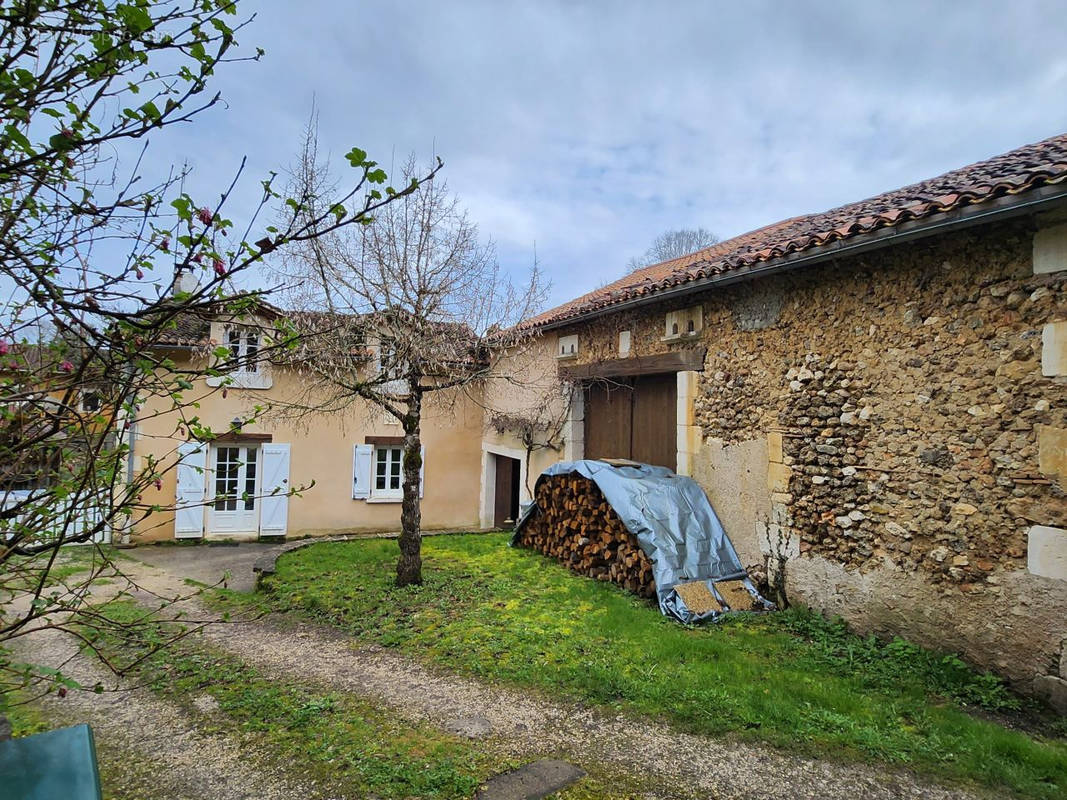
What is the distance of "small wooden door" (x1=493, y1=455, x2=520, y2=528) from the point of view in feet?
43.6

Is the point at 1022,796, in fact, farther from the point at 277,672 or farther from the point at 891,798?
the point at 277,672

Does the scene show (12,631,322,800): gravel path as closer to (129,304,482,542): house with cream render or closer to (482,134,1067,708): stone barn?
(482,134,1067,708): stone barn

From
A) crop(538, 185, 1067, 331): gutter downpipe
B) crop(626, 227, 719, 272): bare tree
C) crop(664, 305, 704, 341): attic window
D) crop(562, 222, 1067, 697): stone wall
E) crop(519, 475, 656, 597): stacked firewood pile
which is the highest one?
crop(626, 227, 719, 272): bare tree

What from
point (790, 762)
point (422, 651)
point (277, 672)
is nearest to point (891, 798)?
point (790, 762)

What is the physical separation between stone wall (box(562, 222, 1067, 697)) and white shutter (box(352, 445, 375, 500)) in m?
8.58

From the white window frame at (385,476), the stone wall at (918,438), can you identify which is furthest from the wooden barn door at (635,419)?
the white window frame at (385,476)

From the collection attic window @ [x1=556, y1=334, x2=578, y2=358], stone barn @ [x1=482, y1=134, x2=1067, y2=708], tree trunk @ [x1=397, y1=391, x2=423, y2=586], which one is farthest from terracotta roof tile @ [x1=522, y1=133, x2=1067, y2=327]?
tree trunk @ [x1=397, y1=391, x2=423, y2=586]

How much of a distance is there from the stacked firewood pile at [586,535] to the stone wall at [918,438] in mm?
1206

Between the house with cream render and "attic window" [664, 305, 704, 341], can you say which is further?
the house with cream render

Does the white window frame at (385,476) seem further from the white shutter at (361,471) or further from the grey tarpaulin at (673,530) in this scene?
the grey tarpaulin at (673,530)

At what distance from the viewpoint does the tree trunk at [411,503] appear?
20.7ft

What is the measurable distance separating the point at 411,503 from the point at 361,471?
21.6 feet

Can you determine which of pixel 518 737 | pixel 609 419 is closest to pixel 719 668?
pixel 518 737

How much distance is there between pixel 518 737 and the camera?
3.25 metres
